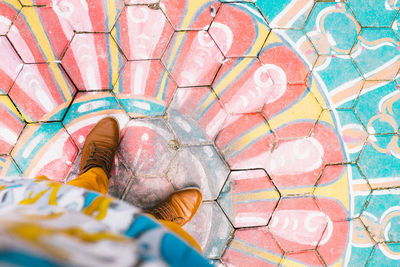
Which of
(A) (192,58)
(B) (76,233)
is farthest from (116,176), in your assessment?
(B) (76,233)

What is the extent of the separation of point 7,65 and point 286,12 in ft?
5.92

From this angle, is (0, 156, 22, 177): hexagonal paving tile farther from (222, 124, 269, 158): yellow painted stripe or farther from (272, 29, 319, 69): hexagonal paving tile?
(272, 29, 319, 69): hexagonal paving tile

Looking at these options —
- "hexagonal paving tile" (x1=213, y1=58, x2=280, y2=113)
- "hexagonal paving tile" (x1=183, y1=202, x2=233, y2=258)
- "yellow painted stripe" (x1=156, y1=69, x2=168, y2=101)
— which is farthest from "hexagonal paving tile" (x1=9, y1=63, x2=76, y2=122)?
"hexagonal paving tile" (x1=183, y1=202, x2=233, y2=258)

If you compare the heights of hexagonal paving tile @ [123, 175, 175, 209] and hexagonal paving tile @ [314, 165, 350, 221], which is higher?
hexagonal paving tile @ [314, 165, 350, 221]

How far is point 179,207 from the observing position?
1.73 metres

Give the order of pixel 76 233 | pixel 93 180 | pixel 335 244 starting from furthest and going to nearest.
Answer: pixel 335 244 → pixel 93 180 → pixel 76 233

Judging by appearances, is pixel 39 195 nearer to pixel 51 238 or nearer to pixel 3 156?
pixel 51 238

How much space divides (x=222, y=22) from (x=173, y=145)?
2.83 ft

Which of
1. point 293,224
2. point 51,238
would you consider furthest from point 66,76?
point 293,224

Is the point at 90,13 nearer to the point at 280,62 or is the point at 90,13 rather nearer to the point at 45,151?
the point at 45,151

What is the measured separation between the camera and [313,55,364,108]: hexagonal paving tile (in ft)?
6.39

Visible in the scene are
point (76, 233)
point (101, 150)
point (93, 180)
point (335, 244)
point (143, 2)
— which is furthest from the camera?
point (335, 244)

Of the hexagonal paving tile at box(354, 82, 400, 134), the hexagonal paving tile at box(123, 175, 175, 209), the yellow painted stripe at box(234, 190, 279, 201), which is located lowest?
the hexagonal paving tile at box(123, 175, 175, 209)

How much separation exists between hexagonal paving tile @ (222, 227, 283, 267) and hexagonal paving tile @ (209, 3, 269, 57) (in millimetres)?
1171
